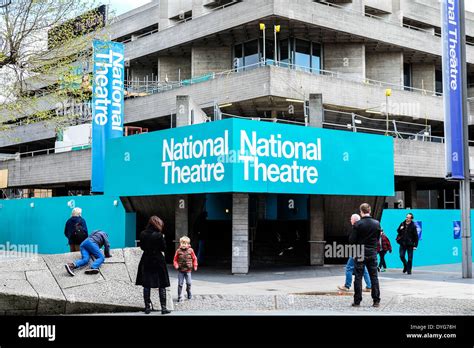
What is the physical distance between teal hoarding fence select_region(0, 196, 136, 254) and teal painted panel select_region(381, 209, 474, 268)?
9.87 meters

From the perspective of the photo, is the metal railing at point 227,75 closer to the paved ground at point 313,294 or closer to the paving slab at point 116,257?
the paved ground at point 313,294

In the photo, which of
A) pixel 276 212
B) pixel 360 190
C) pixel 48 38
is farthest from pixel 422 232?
pixel 48 38

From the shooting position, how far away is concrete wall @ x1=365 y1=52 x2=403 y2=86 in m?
36.6

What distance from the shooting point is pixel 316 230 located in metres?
19.2

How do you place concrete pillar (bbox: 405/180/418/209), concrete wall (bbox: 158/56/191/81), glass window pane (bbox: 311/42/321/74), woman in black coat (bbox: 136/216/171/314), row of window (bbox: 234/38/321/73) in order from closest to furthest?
woman in black coat (bbox: 136/216/171/314)
concrete pillar (bbox: 405/180/418/209)
row of window (bbox: 234/38/321/73)
glass window pane (bbox: 311/42/321/74)
concrete wall (bbox: 158/56/191/81)

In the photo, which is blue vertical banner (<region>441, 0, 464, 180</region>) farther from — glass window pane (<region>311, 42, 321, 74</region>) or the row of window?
glass window pane (<region>311, 42, 321, 74</region>)

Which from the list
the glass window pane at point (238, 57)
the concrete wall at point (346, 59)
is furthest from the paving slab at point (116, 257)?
the concrete wall at point (346, 59)

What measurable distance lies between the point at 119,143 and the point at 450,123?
446 inches

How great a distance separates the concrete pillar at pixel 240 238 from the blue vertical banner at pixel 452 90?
651 centimetres

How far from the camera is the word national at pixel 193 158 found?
1626 cm

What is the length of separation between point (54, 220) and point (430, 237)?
1666 centimetres

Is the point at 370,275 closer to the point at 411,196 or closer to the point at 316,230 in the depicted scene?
the point at 316,230

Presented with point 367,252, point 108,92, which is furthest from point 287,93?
point 367,252

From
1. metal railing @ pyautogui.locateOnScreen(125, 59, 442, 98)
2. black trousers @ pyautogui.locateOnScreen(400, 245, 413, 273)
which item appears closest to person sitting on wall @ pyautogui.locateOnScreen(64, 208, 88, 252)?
black trousers @ pyautogui.locateOnScreen(400, 245, 413, 273)
